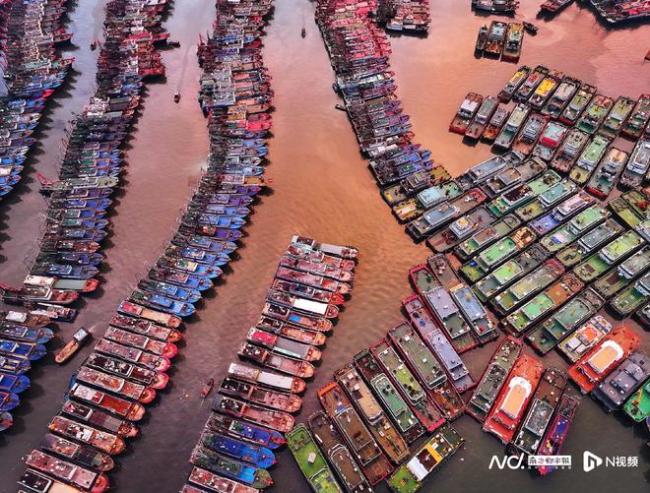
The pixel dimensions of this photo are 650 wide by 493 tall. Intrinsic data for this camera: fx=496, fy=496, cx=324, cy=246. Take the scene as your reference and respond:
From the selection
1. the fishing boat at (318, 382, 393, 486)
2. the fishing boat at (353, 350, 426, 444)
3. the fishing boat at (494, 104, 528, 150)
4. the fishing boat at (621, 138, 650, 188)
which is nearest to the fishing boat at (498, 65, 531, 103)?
the fishing boat at (494, 104, 528, 150)

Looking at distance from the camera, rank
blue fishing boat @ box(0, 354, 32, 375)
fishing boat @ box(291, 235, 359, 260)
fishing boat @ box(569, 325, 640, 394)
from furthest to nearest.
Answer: fishing boat @ box(291, 235, 359, 260) < blue fishing boat @ box(0, 354, 32, 375) < fishing boat @ box(569, 325, 640, 394)

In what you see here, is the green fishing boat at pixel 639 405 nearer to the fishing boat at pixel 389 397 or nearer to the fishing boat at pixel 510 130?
the fishing boat at pixel 389 397

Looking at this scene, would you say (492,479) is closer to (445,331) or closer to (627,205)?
(445,331)

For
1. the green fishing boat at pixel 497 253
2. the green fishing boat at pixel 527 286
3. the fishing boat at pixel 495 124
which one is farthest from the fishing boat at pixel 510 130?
the green fishing boat at pixel 527 286

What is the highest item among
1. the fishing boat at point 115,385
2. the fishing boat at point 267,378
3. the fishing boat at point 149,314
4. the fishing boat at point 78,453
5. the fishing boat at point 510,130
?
the fishing boat at point 510,130

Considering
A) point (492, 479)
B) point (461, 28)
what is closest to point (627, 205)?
point (492, 479)

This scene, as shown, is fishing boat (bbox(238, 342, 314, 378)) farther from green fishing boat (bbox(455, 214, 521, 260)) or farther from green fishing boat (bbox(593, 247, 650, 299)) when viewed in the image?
green fishing boat (bbox(593, 247, 650, 299))

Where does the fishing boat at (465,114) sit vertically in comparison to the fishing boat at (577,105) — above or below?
below
